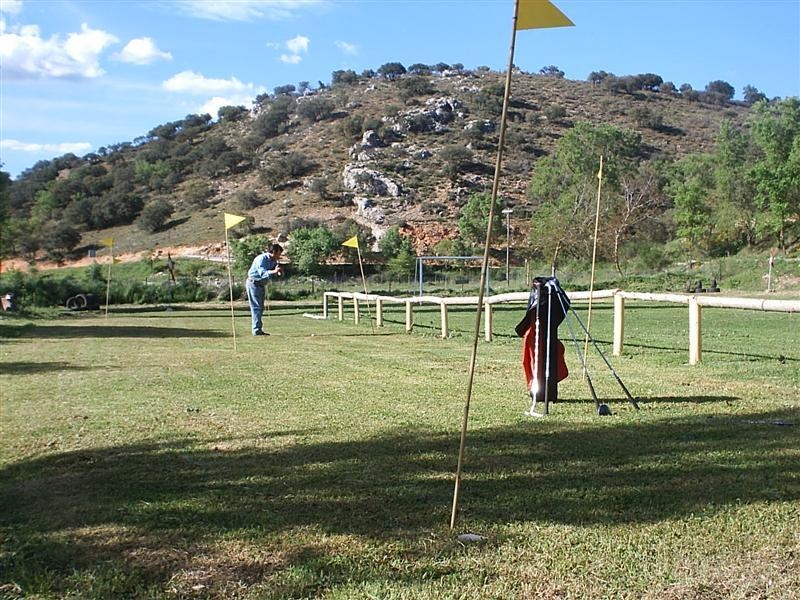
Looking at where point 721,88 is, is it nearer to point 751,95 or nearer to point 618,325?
point 751,95

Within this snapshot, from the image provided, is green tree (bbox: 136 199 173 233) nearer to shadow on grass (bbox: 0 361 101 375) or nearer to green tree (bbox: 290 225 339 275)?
green tree (bbox: 290 225 339 275)

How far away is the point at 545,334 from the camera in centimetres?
709

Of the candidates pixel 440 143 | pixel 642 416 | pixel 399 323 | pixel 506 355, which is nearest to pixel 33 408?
pixel 642 416

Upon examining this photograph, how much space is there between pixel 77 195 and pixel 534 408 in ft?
306

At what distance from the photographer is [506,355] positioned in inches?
473

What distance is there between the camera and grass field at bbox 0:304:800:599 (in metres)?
3.52

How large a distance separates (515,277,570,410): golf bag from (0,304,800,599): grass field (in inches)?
11.1

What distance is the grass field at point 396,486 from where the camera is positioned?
3.52 meters

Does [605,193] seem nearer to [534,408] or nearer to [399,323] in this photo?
[399,323]

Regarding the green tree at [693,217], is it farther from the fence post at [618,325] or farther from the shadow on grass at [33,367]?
the shadow on grass at [33,367]

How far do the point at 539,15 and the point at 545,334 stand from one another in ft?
11.5

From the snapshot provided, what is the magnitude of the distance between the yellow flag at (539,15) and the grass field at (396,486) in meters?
2.33

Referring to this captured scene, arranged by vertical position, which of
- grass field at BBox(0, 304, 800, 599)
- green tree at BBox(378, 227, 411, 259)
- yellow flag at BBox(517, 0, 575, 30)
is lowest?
grass field at BBox(0, 304, 800, 599)

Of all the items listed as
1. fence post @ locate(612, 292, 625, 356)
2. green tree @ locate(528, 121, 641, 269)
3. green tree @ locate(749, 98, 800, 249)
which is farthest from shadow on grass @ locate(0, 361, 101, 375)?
green tree @ locate(749, 98, 800, 249)
